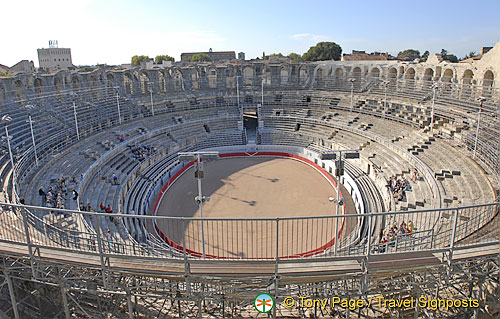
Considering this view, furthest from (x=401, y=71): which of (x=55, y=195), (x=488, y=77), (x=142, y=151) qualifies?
(x=55, y=195)

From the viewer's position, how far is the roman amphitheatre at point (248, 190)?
8.42 metres

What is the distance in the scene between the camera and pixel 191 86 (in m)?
43.7

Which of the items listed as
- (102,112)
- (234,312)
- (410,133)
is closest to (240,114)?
(102,112)

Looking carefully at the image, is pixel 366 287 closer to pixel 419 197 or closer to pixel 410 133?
pixel 419 197

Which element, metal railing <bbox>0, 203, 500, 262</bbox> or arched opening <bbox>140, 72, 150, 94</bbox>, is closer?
metal railing <bbox>0, 203, 500, 262</bbox>

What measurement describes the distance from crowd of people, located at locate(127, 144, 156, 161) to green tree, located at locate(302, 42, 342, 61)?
53.0m

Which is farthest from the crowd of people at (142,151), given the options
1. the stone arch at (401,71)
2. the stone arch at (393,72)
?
the stone arch at (393,72)

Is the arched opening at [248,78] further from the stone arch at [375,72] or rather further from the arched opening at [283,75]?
the stone arch at [375,72]

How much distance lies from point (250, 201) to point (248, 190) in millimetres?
2055

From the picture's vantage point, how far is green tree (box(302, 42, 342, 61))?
74.8 meters

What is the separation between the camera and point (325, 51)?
75.0 meters

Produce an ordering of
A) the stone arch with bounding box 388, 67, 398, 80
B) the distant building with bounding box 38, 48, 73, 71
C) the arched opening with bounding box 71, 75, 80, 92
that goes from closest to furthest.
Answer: the arched opening with bounding box 71, 75, 80, 92 → the stone arch with bounding box 388, 67, 398, 80 → the distant building with bounding box 38, 48, 73, 71

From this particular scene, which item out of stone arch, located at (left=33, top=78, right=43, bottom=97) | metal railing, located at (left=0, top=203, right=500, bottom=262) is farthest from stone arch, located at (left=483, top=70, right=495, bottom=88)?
stone arch, located at (left=33, top=78, right=43, bottom=97)

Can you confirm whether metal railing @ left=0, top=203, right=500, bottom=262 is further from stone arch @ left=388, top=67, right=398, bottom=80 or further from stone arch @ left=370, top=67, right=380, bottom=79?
stone arch @ left=370, top=67, right=380, bottom=79
